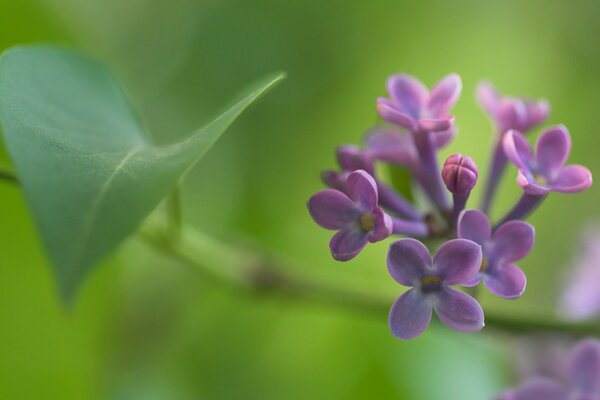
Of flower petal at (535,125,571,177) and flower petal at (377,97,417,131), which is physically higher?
flower petal at (377,97,417,131)

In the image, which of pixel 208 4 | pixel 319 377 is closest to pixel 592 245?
pixel 319 377

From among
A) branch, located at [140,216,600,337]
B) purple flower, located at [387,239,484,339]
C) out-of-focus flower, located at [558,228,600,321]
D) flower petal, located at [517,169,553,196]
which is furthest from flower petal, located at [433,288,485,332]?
out-of-focus flower, located at [558,228,600,321]

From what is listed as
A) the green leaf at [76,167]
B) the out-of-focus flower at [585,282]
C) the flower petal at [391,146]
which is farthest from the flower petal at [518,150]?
the out-of-focus flower at [585,282]

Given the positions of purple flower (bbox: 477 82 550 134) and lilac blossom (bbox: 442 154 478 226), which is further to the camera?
purple flower (bbox: 477 82 550 134)

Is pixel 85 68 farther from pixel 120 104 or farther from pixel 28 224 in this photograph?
pixel 28 224

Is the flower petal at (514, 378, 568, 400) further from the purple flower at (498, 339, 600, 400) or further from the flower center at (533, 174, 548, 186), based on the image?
the flower center at (533, 174, 548, 186)
